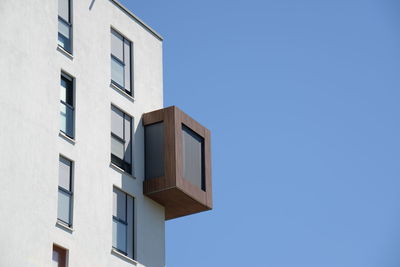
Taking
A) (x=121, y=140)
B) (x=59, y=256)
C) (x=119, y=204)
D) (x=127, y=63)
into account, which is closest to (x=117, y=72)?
(x=127, y=63)

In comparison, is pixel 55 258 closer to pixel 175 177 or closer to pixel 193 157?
pixel 175 177

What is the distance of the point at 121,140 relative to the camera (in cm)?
4622

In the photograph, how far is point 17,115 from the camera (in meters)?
40.5

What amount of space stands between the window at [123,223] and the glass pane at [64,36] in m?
5.40

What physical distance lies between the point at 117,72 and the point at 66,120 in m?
4.98

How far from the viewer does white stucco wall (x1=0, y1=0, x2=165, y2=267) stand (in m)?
39.4

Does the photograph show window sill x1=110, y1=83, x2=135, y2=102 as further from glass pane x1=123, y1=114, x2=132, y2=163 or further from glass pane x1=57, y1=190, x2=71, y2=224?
glass pane x1=57, y1=190, x2=71, y2=224

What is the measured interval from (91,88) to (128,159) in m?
3.09

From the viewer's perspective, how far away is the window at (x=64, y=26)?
44688 millimetres

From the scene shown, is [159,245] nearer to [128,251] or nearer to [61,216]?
[128,251]

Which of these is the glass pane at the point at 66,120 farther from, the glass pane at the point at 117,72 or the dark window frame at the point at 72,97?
the glass pane at the point at 117,72

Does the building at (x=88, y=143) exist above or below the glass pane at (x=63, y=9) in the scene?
below

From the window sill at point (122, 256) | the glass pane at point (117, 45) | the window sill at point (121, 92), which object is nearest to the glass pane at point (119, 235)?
the window sill at point (122, 256)

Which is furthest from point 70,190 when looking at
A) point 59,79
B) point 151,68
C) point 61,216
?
point 151,68
